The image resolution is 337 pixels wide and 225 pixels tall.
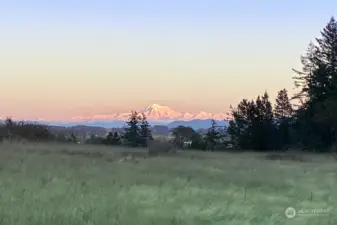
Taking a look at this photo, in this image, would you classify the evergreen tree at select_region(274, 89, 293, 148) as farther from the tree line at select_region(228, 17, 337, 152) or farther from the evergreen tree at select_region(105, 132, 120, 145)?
the evergreen tree at select_region(105, 132, 120, 145)

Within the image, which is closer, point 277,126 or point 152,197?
point 152,197

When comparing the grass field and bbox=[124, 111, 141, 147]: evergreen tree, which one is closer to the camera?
the grass field

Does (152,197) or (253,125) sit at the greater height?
(253,125)

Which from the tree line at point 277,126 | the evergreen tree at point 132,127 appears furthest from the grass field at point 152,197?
the evergreen tree at point 132,127

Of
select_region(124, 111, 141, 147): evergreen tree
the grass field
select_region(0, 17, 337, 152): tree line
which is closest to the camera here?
the grass field

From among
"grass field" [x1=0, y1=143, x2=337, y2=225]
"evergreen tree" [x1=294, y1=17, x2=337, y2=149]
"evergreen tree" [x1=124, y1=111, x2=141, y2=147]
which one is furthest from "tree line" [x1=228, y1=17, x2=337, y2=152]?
"grass field" [x1=0, y1=143, x2=337, y2=225]

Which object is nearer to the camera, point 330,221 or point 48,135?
point 330,221

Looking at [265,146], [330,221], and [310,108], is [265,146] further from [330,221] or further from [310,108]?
[330,221]

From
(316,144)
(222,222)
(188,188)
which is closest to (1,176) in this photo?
(188,188)

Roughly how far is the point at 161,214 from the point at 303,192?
187 inches

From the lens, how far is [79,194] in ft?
32.6

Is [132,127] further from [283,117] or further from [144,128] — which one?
[283,117]

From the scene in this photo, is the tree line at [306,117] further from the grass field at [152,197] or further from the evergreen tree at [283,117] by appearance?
the grass field at [152,197]

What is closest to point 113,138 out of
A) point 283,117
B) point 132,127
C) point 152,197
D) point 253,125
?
point 132,127
